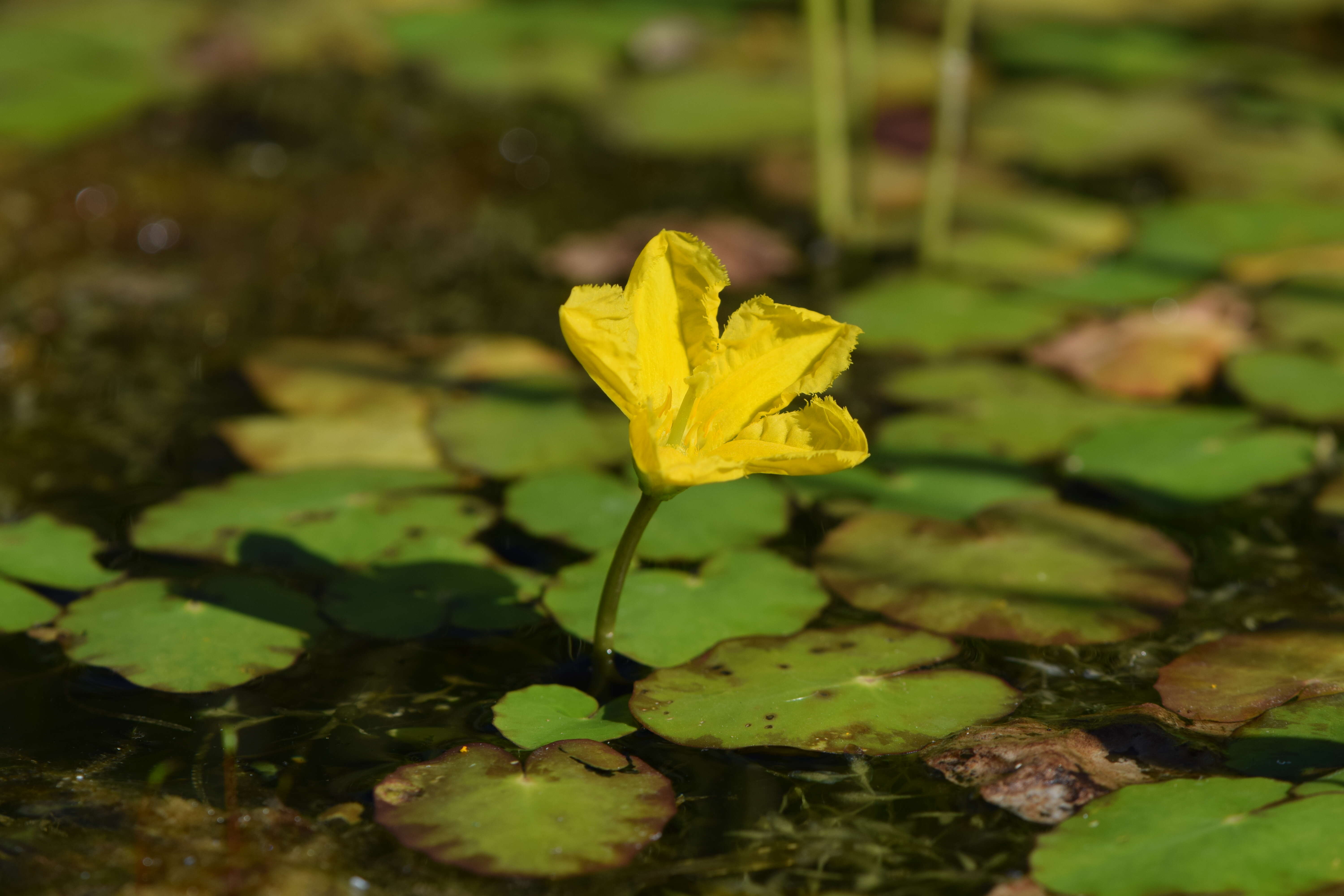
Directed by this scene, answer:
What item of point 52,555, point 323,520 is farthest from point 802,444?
point 52,555

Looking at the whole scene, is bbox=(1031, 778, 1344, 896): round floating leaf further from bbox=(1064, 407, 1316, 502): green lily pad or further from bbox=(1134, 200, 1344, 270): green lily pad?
bbox=(1134, 200, 1344, 270): green lily pad

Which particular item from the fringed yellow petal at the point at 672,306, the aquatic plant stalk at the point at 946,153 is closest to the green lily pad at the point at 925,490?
the fringed yellow petal at the point at 672,306

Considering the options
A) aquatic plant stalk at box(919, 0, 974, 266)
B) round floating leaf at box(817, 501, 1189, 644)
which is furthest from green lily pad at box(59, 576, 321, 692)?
aquatic plant stalk at box(919, 0, 974, 266)

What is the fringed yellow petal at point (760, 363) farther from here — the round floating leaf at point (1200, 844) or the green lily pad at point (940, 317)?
the green lily pad at point (940, 317)

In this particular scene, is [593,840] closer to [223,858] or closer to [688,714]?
[688,714]

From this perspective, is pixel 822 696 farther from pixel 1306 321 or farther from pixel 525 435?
pixel 1306 321

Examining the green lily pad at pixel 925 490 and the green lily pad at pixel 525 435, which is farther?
the green lily pad at pixel 525 435
